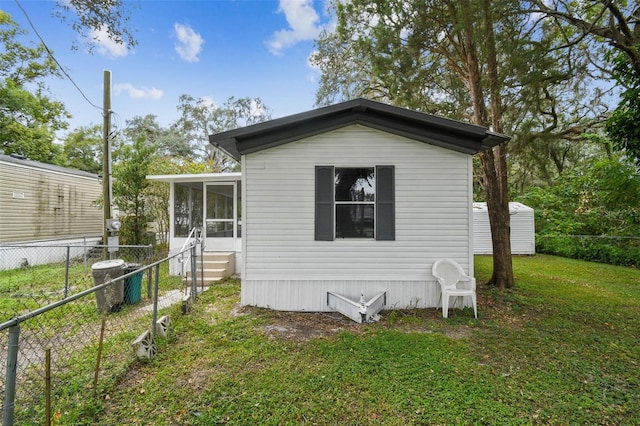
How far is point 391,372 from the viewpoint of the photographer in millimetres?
3088

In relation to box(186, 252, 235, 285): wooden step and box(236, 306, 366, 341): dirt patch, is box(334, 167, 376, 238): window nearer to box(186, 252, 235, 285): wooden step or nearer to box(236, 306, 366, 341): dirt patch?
box(236, 306, 366, 341): dirt patch

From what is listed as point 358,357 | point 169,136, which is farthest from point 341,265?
point 169,136

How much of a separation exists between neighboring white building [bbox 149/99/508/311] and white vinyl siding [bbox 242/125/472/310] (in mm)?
17

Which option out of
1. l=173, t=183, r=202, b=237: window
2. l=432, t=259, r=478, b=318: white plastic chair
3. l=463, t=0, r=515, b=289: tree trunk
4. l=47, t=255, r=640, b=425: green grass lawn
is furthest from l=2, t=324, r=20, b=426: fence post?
l=463, t=0, r=515, b=289: tree trunk

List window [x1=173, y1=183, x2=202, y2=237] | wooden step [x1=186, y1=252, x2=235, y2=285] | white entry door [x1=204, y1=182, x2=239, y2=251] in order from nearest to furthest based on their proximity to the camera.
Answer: wooden step [x1=186, y1=252, x2=235, y2=285] → white entry door [x1=204, y1=182, x2=239, y2=251] → window [x1=173, y1=183, x2=202, y2=237]

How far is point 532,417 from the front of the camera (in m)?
2.43

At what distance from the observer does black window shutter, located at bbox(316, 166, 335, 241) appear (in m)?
5.01

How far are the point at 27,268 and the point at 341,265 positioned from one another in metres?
10.1

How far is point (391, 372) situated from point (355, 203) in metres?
2.74

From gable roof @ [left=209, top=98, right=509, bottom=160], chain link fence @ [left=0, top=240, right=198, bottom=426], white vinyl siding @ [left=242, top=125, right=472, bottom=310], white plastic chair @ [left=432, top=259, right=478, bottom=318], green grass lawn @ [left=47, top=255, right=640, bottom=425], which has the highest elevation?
gable roof @ [left=209, top=98, right=509, bottom=160]

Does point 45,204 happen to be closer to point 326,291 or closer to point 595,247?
point 326,291

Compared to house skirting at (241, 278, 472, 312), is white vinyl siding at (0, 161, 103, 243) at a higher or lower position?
higher

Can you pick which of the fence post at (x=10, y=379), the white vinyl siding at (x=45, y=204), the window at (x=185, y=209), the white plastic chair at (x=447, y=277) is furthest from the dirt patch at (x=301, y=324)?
the white vinyl siding at (x=45, y=204)

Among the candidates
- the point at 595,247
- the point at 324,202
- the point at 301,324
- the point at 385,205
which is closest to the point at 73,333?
the point at 301,324
